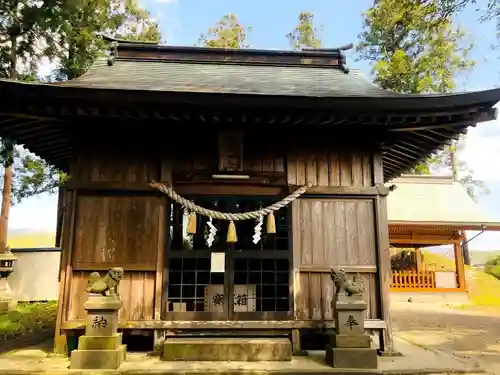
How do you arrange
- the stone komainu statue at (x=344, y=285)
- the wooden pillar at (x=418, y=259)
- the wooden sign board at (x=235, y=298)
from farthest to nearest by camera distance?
the wooden pillar at (x=418, y=259), the wooden sign board at (x=235, y=298), the stone komainu statue at (x=344, y=285)

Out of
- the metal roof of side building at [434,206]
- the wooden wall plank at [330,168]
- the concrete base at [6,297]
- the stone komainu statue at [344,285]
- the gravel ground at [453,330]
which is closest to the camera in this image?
the stone komainu statue at [344,285]

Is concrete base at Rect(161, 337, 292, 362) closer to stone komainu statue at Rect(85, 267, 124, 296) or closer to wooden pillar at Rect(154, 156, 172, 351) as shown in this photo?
wooden pillar at Rect(154, 156, 172, 351)

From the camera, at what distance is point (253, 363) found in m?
5.76

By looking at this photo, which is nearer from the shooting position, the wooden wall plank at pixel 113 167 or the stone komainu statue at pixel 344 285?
the stone komainu statue at pixel 344 285

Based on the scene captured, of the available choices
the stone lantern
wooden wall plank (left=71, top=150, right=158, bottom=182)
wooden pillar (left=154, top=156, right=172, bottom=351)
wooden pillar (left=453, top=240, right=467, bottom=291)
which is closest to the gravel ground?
wooden pillar (left=453, top=240, right=467, bottom=291)

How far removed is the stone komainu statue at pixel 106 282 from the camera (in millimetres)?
5762

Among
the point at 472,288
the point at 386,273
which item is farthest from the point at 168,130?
the point at 472,288

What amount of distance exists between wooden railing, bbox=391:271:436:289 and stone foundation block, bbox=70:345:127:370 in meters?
15.5

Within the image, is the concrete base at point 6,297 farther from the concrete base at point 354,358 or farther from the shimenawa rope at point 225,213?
the concrete base at point 354,358

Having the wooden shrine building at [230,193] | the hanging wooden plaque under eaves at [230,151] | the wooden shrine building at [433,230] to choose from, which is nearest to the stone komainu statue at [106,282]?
the wooden shrine building at [230,193]

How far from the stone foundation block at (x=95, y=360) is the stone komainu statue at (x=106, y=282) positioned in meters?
0.79

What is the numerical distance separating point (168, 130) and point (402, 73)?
16239mm

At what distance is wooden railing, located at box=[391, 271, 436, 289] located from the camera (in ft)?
60.4

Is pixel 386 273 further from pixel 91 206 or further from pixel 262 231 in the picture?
pixel 91 206
